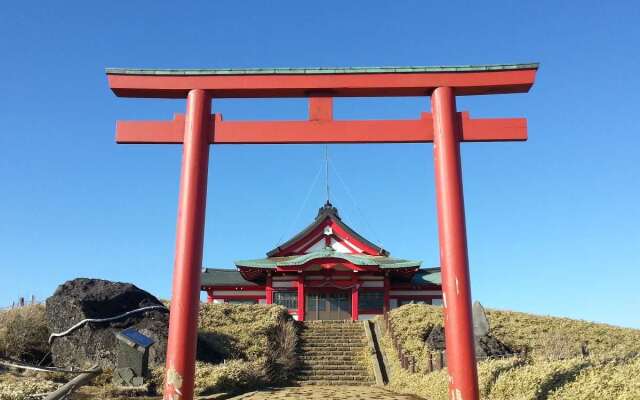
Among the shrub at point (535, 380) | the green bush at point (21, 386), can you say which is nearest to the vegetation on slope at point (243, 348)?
the green bush at point (21, 386)

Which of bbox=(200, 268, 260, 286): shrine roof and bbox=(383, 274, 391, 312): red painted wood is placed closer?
bbox=(383, 274, 391, 312): red painted wood

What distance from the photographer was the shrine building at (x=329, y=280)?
25.8 m

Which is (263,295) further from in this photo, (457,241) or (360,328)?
(457,241)

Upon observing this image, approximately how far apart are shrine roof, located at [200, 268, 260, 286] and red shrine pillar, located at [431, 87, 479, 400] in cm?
2266

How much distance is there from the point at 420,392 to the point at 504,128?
6492 millimetres

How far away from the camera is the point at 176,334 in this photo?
7148 mm

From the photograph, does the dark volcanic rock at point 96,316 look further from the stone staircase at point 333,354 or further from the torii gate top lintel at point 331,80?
the torii gate top lintel at point 331,80

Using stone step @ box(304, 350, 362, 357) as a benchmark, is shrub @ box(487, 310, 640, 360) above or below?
above

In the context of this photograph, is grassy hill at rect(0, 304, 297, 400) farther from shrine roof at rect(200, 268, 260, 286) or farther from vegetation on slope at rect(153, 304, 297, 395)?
shrine roof at rect(200, 268, 260, 286)

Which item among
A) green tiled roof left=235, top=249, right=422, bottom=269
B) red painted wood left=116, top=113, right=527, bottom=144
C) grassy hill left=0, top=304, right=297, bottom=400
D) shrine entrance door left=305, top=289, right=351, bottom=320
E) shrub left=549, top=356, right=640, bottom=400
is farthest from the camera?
shrine entrance door left=305, top=289, right=351, bottom=320

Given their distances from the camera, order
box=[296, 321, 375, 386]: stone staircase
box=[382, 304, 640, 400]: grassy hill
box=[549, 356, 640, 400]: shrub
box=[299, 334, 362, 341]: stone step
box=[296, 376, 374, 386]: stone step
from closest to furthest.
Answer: box=[549, 356, 640, 400]: shrub, box=[382, 304, 640, 400]: grassy hill, box=[296, 376, 374, 386]: stone step, box=[296, 321, 375, 386]: stone staircase, box=[299, 334, 362, 341]: stone step

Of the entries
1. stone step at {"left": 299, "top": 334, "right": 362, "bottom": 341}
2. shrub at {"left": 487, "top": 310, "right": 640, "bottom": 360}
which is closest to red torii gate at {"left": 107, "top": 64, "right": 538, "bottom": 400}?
shrub at {"left": 487, "top": 310, "right": 640, "bottom": 360}

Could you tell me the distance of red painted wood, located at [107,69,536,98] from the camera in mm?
8023

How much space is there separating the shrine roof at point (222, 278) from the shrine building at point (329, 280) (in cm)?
6
